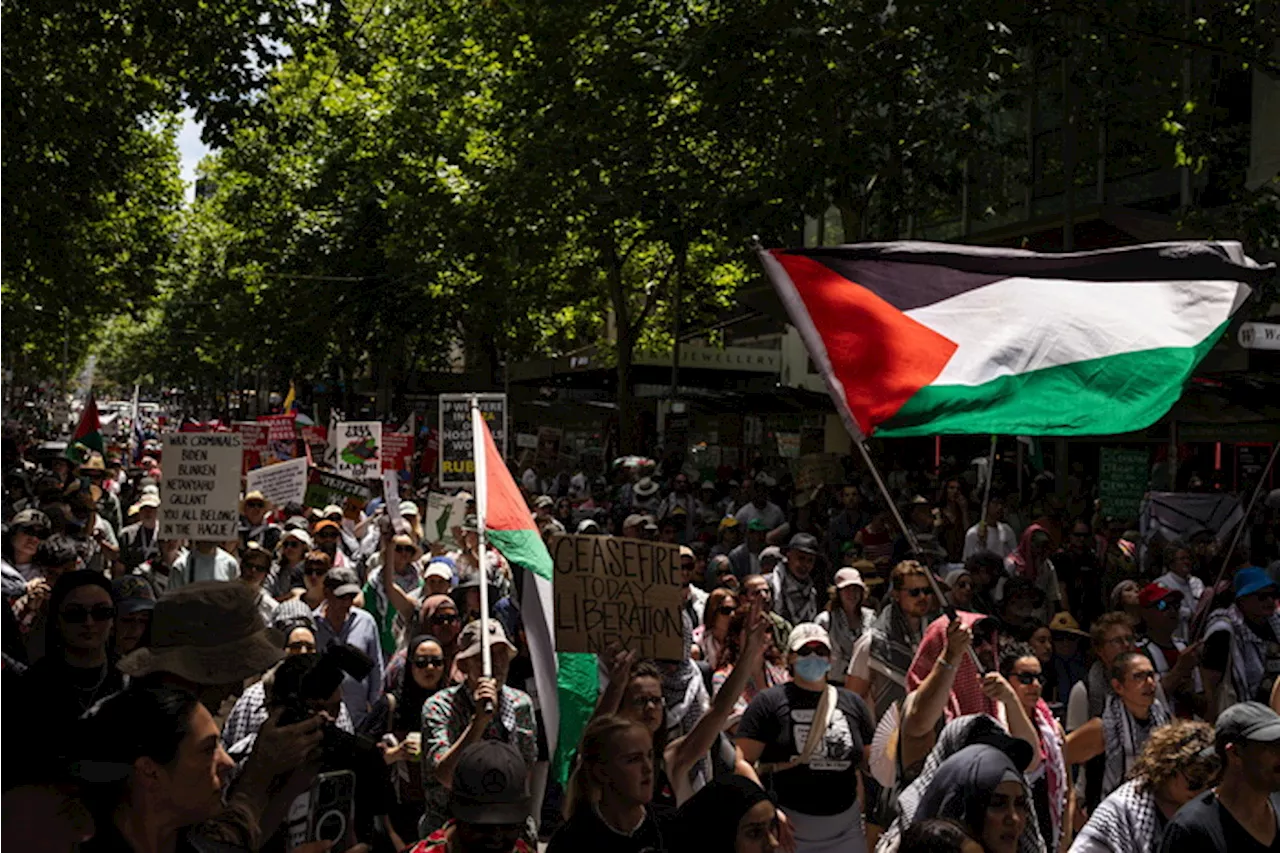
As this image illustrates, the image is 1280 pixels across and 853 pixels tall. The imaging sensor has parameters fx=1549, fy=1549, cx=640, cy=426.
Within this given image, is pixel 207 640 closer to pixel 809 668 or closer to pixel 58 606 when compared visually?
pixel 58 606

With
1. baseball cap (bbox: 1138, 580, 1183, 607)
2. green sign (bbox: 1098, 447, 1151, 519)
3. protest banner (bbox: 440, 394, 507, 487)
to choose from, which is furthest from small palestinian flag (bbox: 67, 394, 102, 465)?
baseball cap (bbox: 1138, 580, 1183, 607)

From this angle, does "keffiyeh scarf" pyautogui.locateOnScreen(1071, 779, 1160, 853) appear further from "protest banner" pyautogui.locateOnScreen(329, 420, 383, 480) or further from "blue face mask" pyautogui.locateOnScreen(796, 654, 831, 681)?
"protest banner" pyautogui.locateOnScreen(329, 420, 383, 480)

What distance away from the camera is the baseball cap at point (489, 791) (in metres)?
4.23

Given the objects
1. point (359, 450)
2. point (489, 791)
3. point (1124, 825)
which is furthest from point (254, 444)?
point (489, 791)

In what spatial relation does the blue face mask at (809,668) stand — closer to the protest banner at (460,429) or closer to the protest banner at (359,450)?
the protest banner at (460,429)

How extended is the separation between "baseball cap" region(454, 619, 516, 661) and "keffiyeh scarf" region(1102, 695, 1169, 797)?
2644mm

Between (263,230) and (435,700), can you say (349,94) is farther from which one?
(435,700)

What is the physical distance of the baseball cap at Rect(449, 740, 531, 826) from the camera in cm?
423

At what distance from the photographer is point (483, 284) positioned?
34.3 meters

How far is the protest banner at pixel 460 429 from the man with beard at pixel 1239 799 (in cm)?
816

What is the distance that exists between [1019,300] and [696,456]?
97.9 feet

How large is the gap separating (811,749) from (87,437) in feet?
56.9

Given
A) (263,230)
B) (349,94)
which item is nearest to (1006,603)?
(349,94)

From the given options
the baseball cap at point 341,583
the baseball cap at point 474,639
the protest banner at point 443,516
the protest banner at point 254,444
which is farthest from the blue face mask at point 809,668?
the protest banner at point 254,444
